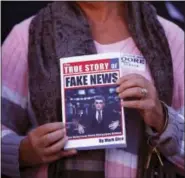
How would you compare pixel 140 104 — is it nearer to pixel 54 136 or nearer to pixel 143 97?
pixel 143 97

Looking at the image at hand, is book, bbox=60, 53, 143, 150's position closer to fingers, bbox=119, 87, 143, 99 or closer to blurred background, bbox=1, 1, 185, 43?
fingers, bbox=119, 87, 143, 99

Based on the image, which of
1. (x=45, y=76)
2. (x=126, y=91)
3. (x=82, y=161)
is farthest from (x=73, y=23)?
(x=82, y=161)

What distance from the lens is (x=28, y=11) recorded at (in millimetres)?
1725

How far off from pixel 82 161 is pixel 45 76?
271 mm

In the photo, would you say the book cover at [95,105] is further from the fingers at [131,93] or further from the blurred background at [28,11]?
the blurred background at [28,11]

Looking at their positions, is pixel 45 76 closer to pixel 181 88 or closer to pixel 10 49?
pixel 10 49

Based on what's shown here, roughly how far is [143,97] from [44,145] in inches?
12.0

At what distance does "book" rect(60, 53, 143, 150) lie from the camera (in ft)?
4.23

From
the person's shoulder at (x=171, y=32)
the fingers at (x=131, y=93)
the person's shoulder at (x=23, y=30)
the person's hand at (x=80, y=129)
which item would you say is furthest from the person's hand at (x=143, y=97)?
the person's shoulder at (x=23, y=30)

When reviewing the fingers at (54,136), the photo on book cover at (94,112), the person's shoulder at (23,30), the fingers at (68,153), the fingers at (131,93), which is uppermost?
the person's shoulder at (23,30)

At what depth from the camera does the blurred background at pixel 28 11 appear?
1704 millimetres

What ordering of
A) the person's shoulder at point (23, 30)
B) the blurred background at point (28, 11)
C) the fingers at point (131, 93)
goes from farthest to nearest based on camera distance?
the blurred background at point (28, 11), the person's shoulder at point (23, 30), the fingers at point (131, 93)

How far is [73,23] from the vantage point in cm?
145

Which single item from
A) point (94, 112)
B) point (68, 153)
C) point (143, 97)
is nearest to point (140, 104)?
point (143, 97)
